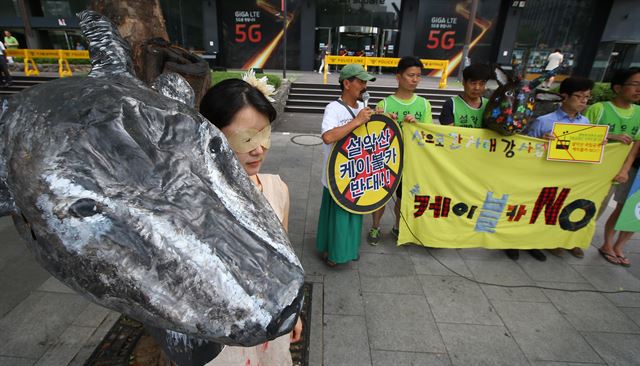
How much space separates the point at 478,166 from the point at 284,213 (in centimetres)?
259

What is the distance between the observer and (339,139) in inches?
113

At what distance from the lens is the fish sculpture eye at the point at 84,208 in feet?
A: 1.79

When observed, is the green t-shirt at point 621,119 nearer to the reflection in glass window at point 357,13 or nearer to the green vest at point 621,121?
the green vest at point 621,121

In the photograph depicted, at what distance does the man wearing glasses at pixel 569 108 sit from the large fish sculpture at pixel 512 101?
1.66ft

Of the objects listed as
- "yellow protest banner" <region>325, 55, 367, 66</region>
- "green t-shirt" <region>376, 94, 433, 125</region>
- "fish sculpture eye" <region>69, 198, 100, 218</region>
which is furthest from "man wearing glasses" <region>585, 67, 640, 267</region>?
"yellow protest banner" <region>325, 55, 367, 66</region>

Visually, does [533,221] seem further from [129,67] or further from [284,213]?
[129,67]

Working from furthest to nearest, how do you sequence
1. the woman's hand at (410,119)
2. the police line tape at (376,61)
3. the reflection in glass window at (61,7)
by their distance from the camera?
the reflection in glass window at (61,7) < the police line tape at (376,61) < the woman's hand at (410,119)

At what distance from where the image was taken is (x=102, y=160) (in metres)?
0.59

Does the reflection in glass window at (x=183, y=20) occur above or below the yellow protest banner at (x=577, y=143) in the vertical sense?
above

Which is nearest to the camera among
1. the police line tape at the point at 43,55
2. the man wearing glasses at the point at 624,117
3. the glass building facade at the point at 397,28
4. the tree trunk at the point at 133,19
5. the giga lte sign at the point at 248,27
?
the tree trunk at the point at 133,19

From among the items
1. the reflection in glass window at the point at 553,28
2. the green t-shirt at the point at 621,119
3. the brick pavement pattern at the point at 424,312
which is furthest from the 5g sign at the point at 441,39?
the brick pavement pattern at the point at 424,312

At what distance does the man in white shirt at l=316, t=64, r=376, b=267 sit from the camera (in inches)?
111

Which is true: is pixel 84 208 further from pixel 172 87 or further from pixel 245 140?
pixel 245 140

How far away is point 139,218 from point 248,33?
1990 cm
